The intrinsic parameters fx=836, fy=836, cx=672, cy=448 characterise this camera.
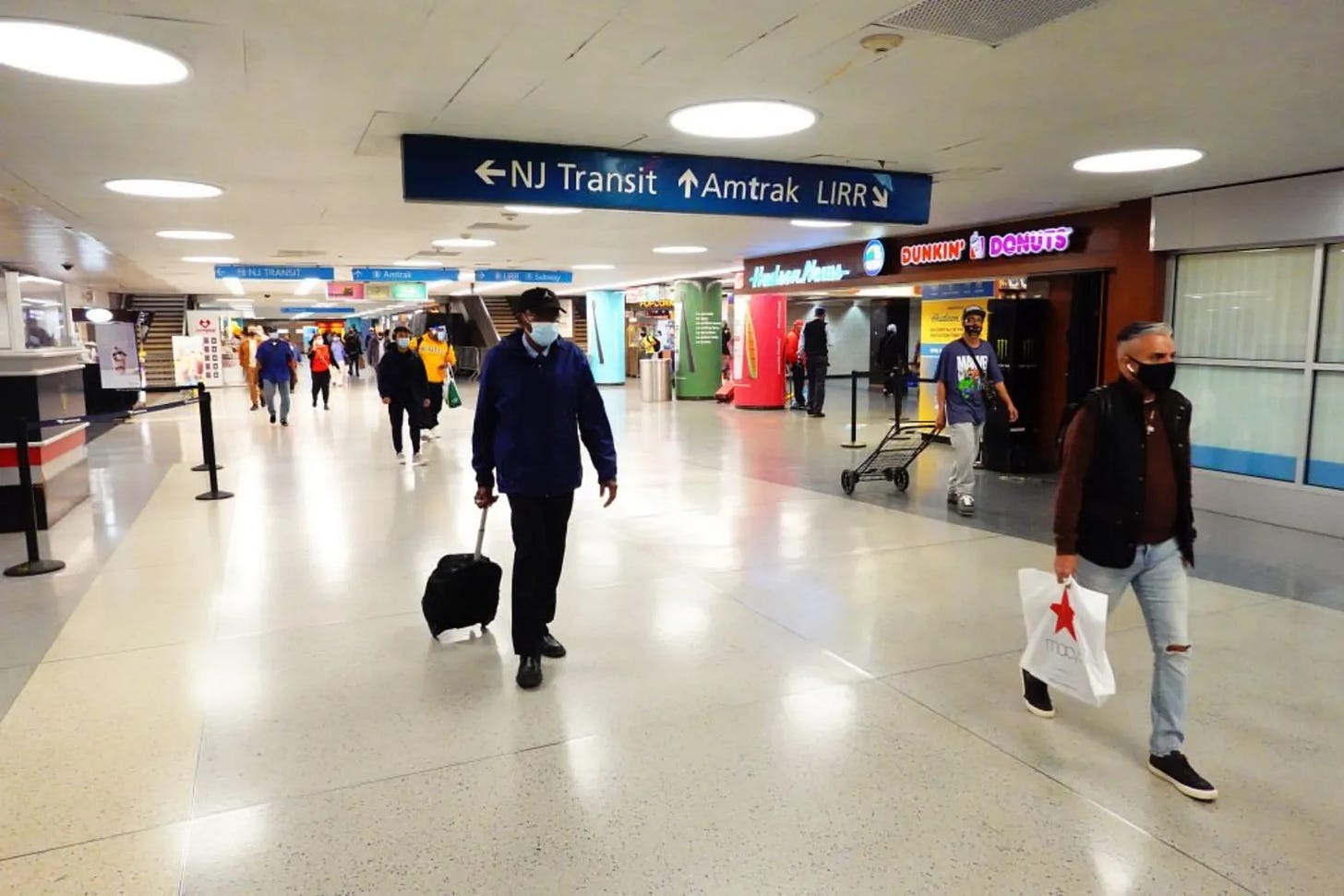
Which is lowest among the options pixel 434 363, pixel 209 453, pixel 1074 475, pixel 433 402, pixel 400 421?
pixel 209 453

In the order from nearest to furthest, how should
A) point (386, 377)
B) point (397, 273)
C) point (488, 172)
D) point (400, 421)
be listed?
point (488, 172), point (386, 377), point (400, 421), point (397, 273)

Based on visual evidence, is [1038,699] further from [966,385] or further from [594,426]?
[966,385]

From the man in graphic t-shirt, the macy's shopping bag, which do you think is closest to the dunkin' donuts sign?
the man in graphic t-shirt

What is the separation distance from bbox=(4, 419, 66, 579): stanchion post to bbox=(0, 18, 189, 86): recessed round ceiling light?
2.90 meters

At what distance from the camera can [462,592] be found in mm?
4387

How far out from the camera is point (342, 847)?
2662 millimetres

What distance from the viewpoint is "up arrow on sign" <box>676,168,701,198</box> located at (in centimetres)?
598

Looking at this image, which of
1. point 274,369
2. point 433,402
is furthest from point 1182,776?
point 274,369

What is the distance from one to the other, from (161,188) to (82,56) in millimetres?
3961

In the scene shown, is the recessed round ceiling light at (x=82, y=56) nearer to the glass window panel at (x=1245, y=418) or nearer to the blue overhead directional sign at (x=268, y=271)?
the glass window panel at (x=1245, y=418)

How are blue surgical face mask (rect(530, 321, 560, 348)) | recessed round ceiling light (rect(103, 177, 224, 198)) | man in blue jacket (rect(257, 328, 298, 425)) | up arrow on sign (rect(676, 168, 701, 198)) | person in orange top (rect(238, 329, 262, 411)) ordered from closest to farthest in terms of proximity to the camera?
blue surgical face mask (rect(530, 321, 560, 348))
up arrow on sign (rect(676, 168, 701, 198))
recessed round ceiling light (rect(103, 177, 224, 198))
man in blue jacket (rect(257, 328, 298, 425))
person in orange top (rect(238, 329, 262, 411))

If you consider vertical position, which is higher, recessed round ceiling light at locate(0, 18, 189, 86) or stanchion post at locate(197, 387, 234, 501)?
recessed round ceiling light at locate(0, 18, 189, 86)

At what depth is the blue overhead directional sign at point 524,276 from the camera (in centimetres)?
1814

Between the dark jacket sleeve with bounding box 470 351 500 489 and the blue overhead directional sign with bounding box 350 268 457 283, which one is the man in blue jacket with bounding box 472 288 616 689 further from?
the blue overhead directional sign with bounding box 350 268 457 283
